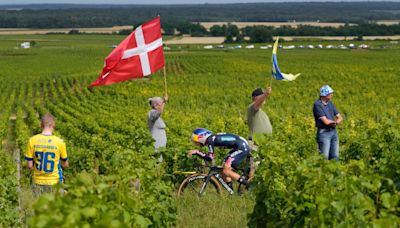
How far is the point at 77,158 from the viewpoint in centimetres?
1410

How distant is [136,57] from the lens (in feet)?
33.3

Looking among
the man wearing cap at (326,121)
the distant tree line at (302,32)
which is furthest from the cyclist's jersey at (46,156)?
the distant tree line at (302,32)

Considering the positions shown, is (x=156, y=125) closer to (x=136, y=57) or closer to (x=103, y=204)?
(x=136, y=57)

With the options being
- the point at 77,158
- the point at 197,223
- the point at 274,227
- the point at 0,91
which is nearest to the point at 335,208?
the point at 274,227

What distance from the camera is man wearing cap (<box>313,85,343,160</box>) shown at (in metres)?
9.93

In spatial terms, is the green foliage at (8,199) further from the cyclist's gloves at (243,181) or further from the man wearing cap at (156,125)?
the cyclist's gloves at (243,181)

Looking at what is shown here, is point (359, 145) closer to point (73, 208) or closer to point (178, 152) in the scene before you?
point (178, 152)

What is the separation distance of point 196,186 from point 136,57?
2171mm

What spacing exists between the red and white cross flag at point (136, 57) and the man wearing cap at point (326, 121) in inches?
91.1

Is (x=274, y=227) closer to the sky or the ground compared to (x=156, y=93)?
closer to the sky

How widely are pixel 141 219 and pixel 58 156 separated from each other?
3.04 m

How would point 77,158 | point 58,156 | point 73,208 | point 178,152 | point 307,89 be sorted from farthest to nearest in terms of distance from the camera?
point 307,89 < point 77,158 < point 178,152 < point 58,156 < point 73,208

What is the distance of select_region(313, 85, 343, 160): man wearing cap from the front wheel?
1.86m

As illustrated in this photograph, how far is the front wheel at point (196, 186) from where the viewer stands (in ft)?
28.9
